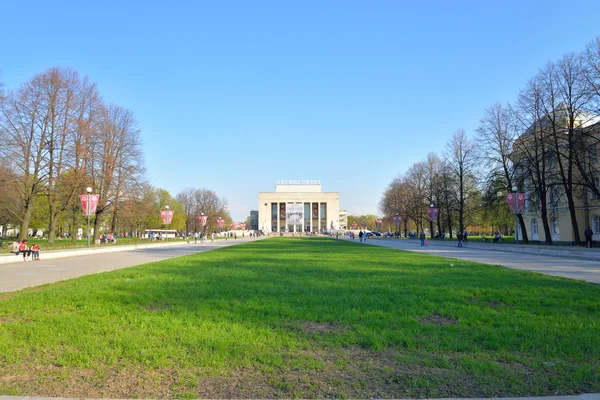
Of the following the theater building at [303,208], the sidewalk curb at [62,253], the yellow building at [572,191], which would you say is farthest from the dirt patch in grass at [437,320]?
the theater building at [303,208]

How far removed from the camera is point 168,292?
11602 millimetres

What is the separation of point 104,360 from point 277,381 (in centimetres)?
240

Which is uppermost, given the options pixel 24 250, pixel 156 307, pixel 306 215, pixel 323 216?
pixel 306 215

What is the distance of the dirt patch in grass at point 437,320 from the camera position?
8.16 meters

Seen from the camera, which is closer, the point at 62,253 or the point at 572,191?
the point at 62,253

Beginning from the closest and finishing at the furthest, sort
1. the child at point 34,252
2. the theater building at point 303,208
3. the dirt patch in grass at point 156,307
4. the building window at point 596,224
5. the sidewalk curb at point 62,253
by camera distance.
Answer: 1. the dirt patch in grass at point 156,307
2. the sidewalk curb at point 62,253
3. the child at point 34,252
4. the building window at point 596,224
5. the theater building at point 303,208

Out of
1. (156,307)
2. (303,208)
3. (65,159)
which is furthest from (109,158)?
(303,208)

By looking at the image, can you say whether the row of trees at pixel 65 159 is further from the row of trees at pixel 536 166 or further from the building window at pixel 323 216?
the building window at pixel 323 216

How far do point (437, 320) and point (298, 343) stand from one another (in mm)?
3153

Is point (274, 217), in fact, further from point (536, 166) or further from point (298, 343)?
point (298, 343)

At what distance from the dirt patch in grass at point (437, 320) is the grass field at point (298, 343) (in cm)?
4

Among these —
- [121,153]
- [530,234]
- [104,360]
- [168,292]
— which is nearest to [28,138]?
[121,153]

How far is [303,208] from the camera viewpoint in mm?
160875

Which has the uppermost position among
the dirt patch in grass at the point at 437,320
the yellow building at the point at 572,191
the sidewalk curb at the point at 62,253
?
the yellow building at the point at 572,191
